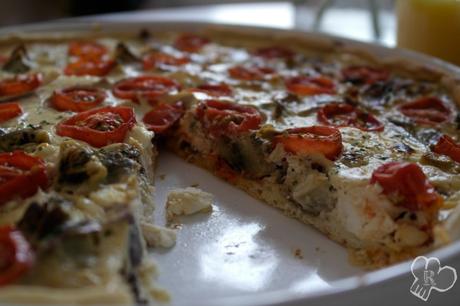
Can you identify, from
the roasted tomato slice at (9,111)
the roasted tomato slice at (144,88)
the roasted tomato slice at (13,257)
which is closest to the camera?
the roasted tomato slice at (13,257)

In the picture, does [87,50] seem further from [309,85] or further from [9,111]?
[309,85]

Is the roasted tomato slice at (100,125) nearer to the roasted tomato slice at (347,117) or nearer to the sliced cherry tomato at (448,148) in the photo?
the roasted tomato slice at (347,117)

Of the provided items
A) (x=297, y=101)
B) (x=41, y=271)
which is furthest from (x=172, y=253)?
(x=297, y=101)

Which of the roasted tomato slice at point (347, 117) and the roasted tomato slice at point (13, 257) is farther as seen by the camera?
the roasted tomato slice at point (347, 117)

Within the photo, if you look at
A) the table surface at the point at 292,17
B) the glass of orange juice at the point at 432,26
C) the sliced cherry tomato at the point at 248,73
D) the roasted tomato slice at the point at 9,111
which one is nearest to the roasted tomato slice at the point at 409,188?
the sliced cherry tomato at the point at 248,73

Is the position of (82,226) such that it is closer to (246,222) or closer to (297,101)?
(246,222)

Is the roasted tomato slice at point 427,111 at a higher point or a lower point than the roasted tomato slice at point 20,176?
higher

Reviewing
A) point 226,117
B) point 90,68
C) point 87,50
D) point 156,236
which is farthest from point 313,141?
point 87,50
